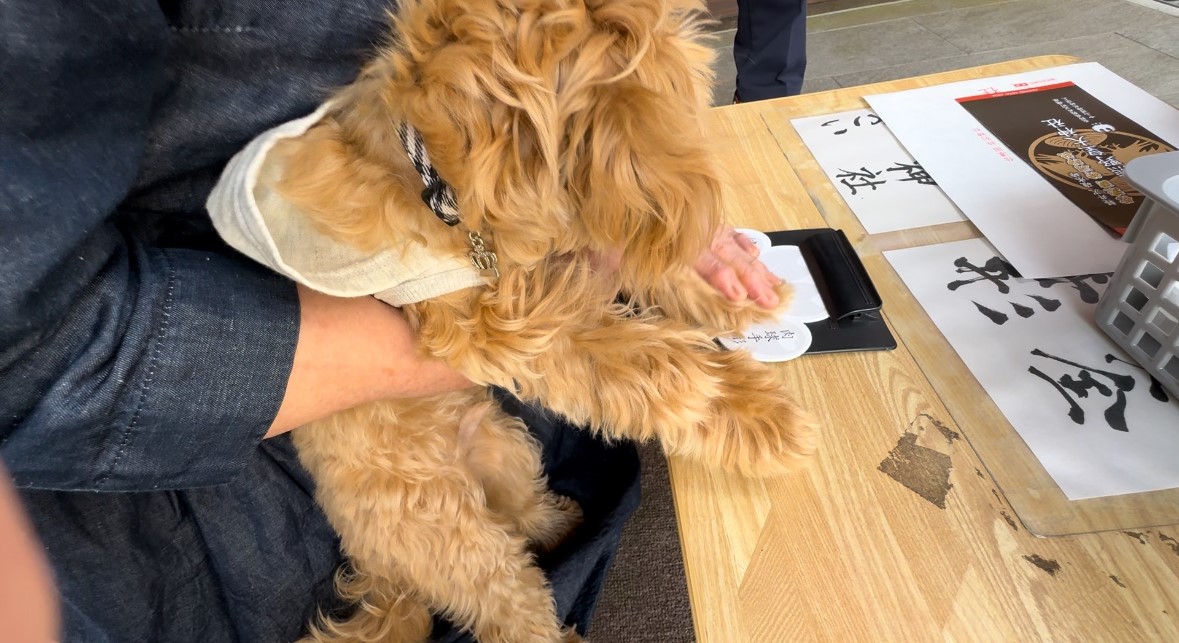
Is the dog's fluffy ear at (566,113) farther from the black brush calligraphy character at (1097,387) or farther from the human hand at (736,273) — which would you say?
the black brush calligraphy character at (1097,387)

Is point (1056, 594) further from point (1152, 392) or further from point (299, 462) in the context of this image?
point (299, 462)

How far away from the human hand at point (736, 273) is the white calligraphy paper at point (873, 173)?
18 centimetres

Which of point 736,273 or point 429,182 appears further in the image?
point 736,273

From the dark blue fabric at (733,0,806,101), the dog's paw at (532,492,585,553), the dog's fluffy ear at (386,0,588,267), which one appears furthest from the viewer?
the dark blue fabric at (733,0,806,101)

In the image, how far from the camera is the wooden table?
453 millimetres

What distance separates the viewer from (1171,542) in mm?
467

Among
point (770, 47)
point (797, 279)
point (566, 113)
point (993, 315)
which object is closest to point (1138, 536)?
point (993, 315)

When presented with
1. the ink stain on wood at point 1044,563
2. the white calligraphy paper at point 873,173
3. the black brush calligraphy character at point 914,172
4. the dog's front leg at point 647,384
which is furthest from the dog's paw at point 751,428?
the black brush calligraphy character at point 914,172

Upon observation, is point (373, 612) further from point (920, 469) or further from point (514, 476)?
point (920, 469)

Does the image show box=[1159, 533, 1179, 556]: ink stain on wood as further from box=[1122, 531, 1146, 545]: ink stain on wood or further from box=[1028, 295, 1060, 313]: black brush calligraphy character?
box=[1028, 295, 1060, 313]: black brush calligraphy character

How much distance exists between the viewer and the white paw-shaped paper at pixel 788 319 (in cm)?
69

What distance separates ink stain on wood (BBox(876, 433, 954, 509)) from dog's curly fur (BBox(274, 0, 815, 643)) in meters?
0.07

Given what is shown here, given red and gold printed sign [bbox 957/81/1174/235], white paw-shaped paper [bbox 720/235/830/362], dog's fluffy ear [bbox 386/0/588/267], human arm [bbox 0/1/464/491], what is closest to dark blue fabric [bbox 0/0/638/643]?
human arm [bbox 0/1/464/491]

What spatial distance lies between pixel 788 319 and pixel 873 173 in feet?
1.10
